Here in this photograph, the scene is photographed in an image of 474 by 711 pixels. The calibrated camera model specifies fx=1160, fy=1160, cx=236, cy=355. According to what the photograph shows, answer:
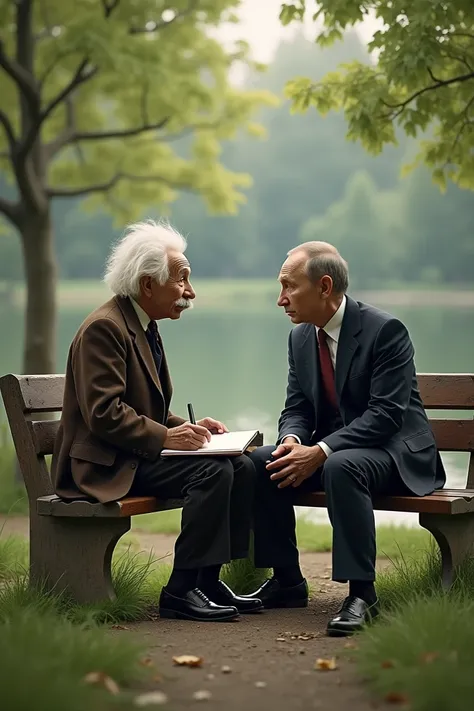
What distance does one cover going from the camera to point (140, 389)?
5.05 m

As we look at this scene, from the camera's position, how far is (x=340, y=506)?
4762 millimetres

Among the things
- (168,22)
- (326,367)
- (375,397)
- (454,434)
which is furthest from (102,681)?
(168,22)

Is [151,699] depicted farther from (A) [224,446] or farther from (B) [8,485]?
(B) [8,485]

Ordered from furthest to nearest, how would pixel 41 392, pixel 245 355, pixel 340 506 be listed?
pixel 245 355 → pixel 41 392 → pixel 340 506

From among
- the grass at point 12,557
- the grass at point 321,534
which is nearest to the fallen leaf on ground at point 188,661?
the grass at point 12,557

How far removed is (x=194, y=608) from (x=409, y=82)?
315 cm

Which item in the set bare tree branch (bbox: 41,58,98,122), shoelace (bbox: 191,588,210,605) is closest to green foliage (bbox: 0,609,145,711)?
shoelace (bbox: 191,588,210,605)

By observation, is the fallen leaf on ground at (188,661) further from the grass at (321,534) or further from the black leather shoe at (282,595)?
the grass at (321,534)

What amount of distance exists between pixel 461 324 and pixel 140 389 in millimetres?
32567

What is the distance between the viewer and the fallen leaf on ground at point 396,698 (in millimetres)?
3405

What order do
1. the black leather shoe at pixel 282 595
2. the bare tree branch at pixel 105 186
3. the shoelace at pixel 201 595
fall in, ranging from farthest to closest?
the bare tree branch at pixel 105 186
the black leather shoe at pixel 282 595
the shoelace at pixel 201 595

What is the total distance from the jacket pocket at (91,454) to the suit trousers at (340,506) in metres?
0.71

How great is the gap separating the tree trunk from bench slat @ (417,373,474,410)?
5.13 meters

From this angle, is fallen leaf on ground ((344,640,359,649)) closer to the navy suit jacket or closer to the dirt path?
the dirt path
